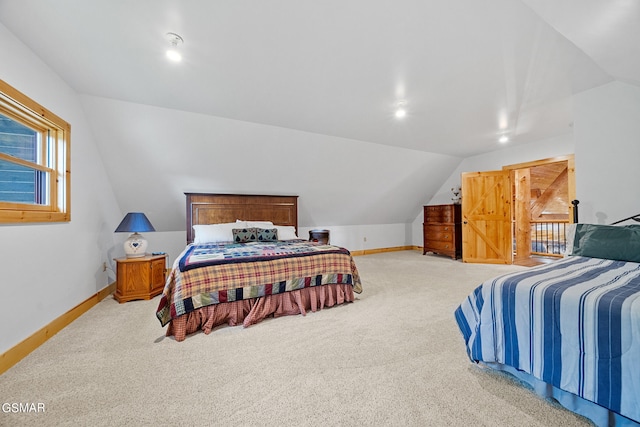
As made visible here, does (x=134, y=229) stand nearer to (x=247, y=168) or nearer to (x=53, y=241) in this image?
(x=53, y=241)

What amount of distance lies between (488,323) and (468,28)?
204 cm

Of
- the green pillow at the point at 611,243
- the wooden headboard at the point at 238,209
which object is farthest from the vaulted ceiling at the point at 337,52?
the wooden headboard at the point at 238,209

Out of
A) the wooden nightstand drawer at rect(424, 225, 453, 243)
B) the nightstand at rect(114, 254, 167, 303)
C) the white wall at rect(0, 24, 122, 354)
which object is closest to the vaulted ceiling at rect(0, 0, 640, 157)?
the white wall at rect(0, 24, 122, 354)

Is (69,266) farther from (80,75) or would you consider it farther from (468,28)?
(468,28)

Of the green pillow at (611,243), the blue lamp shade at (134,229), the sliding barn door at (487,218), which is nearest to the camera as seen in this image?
the green pillow at (611,243)

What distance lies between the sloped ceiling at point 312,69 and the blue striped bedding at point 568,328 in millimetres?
1672

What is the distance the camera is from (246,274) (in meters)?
2.54

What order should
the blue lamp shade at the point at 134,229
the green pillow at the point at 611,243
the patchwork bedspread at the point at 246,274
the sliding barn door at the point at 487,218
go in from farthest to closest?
1. the sliding barn door at the point at 487,218
2. the blue lamp shade at the point at 134,229
3. the patchwork bedspread at the point at 246,274
4. the green pillow at the point at 611,243

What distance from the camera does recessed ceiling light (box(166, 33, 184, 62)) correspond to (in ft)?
6.20

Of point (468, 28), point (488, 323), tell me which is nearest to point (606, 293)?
point (488, 323)

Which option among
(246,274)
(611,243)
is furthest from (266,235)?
(611,243)

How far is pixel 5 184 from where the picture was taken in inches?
79.4

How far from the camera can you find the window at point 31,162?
6.42ft

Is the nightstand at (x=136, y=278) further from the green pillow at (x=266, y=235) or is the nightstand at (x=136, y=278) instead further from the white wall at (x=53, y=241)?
the green pillow at (x=266, y=235)
